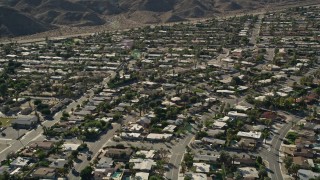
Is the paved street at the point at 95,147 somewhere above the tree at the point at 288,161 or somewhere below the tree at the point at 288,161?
below

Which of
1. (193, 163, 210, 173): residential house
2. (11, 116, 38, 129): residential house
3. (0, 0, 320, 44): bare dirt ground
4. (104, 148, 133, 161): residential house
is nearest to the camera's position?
(193, 163, 210, 173): residential house

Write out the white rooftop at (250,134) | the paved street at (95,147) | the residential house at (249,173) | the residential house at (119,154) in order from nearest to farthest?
the residential house at (249,173)
the paved street at (95,147)
the residential house at (119,154)
the white rooftop at (250,134)

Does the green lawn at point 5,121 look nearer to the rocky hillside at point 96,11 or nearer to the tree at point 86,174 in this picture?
the tree at point 86,174

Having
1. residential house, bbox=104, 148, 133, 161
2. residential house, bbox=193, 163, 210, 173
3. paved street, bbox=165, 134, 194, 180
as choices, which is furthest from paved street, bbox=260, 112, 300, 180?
residential house, bbox=104, 148, 133, 161

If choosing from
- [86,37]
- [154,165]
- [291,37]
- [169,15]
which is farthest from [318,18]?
[154,165]

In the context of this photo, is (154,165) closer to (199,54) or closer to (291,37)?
(199,54)

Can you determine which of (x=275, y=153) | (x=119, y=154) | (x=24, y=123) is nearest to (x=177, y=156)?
(x=119, y=154)

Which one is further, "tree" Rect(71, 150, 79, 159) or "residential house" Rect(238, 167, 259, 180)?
"tree" Rect(71, 150, 79, 159)

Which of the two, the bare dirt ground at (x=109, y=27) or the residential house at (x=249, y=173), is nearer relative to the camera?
the residential house at (x=249, y=173)

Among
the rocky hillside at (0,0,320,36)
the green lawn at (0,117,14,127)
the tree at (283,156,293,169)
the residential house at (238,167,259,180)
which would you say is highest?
the rocky hillside at (0,0,320,36)

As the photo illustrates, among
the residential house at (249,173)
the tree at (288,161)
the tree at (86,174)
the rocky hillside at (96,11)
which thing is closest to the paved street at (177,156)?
the residential house at (249,173)

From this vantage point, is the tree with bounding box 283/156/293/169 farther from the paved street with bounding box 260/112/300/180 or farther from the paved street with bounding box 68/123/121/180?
the paved street with bounding box 68/123/121/180
